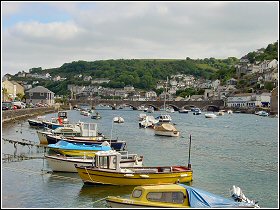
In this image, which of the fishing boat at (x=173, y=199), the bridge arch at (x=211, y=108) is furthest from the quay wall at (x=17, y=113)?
the bridge arch at (x=211, y=108)

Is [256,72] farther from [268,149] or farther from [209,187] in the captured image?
[209,187]

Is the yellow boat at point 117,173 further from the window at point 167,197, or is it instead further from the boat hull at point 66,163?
the window at point 167,197

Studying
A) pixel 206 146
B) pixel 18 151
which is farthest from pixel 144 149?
pixel 18 151

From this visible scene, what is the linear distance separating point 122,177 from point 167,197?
21.3 feet

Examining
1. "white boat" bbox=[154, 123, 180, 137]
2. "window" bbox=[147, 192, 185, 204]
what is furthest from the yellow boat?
"white boat" bbox=[154, 123, 180, 137]

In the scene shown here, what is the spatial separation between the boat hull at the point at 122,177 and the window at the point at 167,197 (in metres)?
6.02

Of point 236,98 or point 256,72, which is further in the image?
point 256,72

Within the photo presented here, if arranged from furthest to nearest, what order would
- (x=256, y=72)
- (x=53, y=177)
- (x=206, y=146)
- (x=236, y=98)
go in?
(x=256, y=72), (x=236, y=98), (x=206, y=146), (x=53, y=177)

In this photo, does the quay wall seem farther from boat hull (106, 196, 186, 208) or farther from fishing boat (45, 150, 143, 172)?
boat hull (106, 196, 186, 208)

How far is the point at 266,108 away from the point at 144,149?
10079cm

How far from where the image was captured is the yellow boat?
21.9 m

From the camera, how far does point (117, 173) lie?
72.2ft

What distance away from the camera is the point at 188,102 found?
155125 millimetres

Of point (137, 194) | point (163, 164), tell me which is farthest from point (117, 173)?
point (163, 164)
